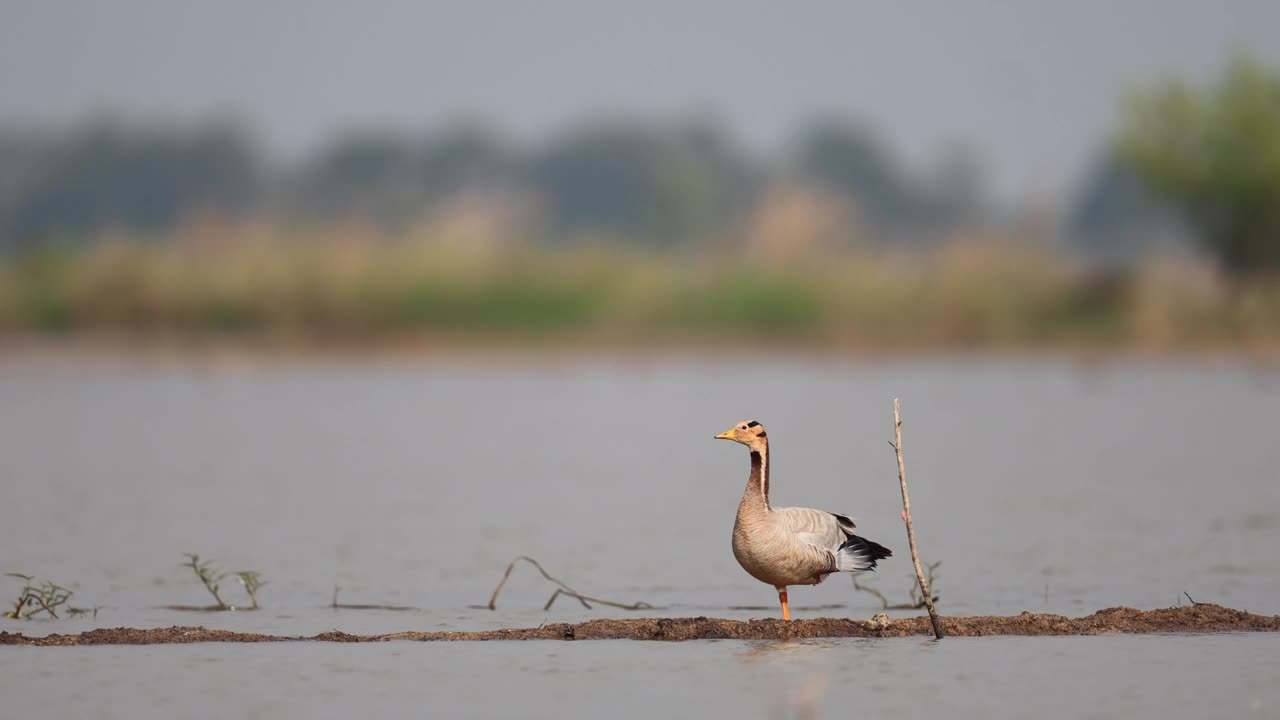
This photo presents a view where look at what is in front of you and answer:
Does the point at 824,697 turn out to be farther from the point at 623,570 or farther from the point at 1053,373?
the point at 1053,373

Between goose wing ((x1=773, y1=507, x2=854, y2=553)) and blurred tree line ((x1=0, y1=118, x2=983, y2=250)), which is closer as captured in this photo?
goose wing ((x1=773, y1=507, x2=854, y2=553))

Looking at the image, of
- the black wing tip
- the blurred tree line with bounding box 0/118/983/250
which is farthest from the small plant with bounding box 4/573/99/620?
the blurred tree line with bounding box 0/118/983/250

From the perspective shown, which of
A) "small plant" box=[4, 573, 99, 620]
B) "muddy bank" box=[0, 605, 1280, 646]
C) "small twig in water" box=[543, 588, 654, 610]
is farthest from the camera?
"small twig in water" box=[543, 588, 654, 610]

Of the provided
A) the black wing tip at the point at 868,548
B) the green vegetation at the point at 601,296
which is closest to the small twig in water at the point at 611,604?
the black wing tip at the point at 868,548

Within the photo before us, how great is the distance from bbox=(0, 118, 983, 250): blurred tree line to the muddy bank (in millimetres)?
81740

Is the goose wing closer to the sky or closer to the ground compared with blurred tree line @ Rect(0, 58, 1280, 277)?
closer to the ground

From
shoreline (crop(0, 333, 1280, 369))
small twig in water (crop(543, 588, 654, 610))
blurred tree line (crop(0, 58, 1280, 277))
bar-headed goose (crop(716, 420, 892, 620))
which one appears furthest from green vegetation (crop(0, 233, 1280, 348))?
blurred tree line (crop(0, 58, 1280, 277))

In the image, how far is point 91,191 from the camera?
336 ft

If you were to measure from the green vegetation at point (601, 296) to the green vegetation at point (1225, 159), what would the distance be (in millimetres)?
3135

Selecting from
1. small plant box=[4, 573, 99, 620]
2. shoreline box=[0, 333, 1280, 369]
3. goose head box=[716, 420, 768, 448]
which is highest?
shoreline box=[0, 333, 1280, 369]

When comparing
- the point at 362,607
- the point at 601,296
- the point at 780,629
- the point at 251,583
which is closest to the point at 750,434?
the point at 780,629

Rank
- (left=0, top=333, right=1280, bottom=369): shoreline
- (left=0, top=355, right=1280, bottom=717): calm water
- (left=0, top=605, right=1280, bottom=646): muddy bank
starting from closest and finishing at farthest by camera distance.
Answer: (left=0, top=355, right=1280, bottom=717): calm water
(left=0, top=605, right=1280, bottom=646): muddy bank
(left=0, top=333, right=1280, bottom=369): shoreline

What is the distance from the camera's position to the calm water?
820cm

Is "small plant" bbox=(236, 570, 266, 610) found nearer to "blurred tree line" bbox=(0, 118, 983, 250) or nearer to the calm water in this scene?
the calm water
